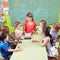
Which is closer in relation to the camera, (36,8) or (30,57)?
(30,57)

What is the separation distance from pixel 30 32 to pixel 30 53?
2.28 meters

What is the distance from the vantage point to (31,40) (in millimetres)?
5289

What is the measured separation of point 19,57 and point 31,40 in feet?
4.43

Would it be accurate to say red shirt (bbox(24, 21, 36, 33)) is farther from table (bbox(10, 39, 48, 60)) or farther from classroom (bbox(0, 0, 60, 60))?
table (bbox(10, 39, 48, 60))

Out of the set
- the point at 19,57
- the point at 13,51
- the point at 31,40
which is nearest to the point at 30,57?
the point at 19,57

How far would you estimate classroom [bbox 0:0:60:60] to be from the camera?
4.32 metres

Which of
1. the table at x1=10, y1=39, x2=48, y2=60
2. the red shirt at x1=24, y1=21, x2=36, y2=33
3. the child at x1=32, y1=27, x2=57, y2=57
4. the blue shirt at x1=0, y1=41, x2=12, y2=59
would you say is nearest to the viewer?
the table at x1=10, y1=39, x2=48, y2=60

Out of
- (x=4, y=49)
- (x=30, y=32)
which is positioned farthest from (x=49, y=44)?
→ (x=30, y=32)

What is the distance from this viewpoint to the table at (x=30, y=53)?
3.95 meters

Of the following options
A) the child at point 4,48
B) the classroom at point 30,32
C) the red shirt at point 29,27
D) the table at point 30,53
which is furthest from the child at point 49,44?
the red shirt at point 29,27

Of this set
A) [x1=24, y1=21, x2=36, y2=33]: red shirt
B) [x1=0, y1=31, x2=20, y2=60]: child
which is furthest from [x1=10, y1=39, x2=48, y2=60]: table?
[x1=24, y1=21, x2=36, y2=33]: red shirt

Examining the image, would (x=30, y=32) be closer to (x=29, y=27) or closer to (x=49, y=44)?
(x=29, y=27)

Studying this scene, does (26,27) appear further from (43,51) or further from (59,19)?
(43,51)

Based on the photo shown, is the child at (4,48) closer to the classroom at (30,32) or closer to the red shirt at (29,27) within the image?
the classroom at (30,32)
